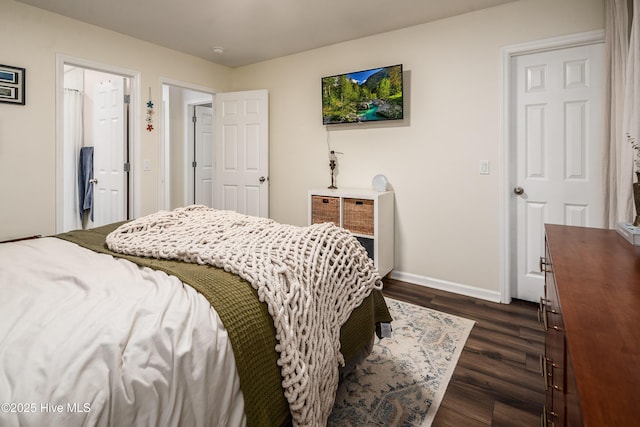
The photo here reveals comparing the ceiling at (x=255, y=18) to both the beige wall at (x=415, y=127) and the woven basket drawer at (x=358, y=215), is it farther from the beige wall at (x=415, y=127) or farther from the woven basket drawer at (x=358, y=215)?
the woven basket drawer at (x=358, y=215)

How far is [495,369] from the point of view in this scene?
1915 mm

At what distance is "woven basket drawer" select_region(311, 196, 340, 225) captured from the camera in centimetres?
336

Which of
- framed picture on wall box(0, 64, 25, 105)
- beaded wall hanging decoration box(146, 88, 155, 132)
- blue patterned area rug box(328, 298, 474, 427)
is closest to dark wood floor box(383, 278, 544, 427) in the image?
blue patterned area rug box(328, 298, 474, 427)

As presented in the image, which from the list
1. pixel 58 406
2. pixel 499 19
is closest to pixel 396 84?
pixel 499 19

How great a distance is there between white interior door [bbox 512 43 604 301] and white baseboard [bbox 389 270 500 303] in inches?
9.5

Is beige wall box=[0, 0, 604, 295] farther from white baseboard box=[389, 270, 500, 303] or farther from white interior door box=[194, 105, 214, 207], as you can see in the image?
white interior door box=[194, 105, 214, 207]

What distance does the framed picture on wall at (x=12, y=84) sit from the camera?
272 centimetres

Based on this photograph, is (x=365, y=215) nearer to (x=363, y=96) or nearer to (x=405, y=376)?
(x=363, y=96)

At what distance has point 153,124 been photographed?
3.75 metres

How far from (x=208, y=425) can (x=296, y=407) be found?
0.96ft

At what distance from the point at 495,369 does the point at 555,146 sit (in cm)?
181

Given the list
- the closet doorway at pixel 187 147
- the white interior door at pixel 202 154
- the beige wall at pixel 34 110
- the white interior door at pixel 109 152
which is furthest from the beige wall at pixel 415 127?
the white interior door at pixel 202 154

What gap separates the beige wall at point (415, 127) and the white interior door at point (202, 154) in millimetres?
1504

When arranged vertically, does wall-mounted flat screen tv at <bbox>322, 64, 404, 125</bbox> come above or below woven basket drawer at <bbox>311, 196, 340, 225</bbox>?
above
